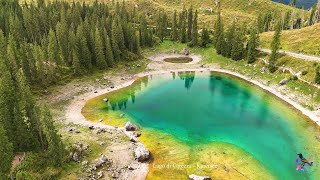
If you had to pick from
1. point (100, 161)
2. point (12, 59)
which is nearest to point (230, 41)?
point (12, 59)

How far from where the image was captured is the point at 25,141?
53.8 meters

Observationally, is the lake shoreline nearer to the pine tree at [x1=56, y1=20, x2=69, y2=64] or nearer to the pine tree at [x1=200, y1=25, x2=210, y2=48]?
the pine tree at [x1=56, y1=20, x2=69, y2=64]

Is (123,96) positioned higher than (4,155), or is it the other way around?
(4,155)

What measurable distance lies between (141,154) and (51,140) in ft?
60.8

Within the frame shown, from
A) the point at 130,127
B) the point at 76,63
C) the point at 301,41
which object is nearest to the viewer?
the point at 130,127

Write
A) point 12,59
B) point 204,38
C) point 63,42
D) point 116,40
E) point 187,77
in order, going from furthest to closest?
point 204,38, point 116,40, point 187,77, point 63,42, point 12,59

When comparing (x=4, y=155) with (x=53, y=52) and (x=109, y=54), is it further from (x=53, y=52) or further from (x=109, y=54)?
(x=109, y=54)

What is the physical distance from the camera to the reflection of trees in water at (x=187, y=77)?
359ft

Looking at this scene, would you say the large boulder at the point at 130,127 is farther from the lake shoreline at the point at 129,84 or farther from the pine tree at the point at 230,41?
the pine tree at the point at 230,41

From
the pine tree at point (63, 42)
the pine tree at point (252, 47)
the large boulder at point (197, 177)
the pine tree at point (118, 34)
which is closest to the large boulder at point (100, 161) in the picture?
the large boulder at point (197, 177)

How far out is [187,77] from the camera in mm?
117000

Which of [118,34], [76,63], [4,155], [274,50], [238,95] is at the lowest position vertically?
[238,95]

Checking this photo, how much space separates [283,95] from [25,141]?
7751 centimetres

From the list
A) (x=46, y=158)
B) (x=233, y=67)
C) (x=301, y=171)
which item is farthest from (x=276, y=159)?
(x=233, y=67)
